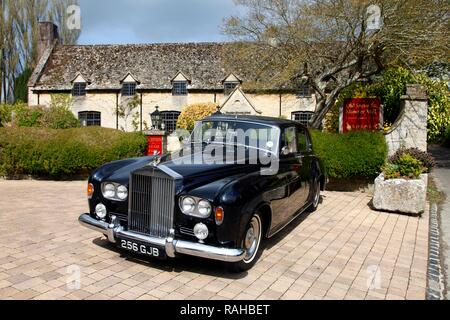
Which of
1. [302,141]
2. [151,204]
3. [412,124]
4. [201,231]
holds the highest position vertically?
[412,124]

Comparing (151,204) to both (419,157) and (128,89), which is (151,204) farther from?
(128,89)

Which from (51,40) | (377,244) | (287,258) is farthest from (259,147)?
(51,40)

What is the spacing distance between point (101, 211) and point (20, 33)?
1398 inches

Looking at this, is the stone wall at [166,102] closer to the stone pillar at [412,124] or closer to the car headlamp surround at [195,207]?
the stone pillar at [412,124]

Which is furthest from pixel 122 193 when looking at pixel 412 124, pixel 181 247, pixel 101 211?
pixel 412 124

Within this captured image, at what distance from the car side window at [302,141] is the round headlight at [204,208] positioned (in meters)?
2.82

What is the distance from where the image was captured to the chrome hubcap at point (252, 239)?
159 inches

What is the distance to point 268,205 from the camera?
4.35 m

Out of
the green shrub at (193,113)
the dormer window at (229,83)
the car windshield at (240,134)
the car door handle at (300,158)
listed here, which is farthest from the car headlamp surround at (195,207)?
the dormer window at (229,83)

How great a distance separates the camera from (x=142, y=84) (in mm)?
27484

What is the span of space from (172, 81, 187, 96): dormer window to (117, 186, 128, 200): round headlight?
23.6 metres
